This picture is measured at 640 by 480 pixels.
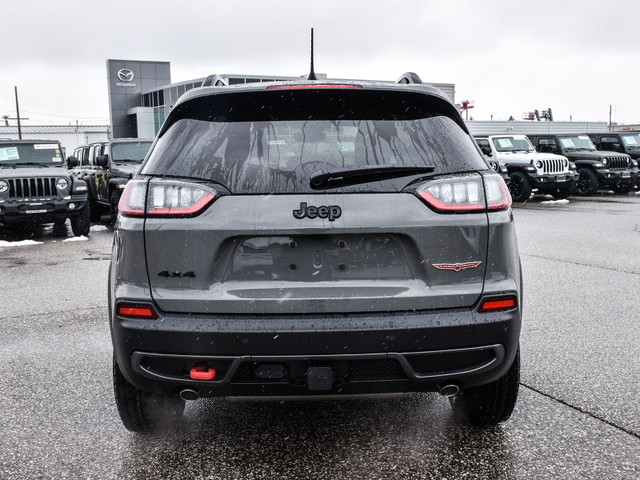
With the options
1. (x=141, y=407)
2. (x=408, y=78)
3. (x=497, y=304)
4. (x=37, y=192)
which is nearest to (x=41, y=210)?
(x=37, y=192)

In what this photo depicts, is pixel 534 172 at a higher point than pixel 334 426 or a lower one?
higher

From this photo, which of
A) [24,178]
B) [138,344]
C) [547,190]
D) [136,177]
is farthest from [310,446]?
[547,190]

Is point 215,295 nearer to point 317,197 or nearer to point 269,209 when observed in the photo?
point 269,209

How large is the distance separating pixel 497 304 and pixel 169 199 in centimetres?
135

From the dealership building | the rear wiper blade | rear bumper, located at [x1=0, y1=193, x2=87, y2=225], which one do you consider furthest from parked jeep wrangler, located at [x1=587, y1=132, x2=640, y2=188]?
the dealership building

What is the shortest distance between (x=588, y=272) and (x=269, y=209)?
6185 millimetres

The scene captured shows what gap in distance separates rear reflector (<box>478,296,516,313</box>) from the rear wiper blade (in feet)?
1.87

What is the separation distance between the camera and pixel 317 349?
250 centimetres

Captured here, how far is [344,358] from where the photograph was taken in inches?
99.0

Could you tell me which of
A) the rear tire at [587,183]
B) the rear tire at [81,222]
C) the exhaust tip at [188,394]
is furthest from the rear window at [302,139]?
the rear tire at [587,183]

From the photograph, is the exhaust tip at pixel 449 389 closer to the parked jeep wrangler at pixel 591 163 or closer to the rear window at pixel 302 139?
the rear window at pixel 302 139

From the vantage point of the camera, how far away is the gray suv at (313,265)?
99.0 inches

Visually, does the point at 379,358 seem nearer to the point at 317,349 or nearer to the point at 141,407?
the point at 317,349

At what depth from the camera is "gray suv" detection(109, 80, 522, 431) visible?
8.25 ft
